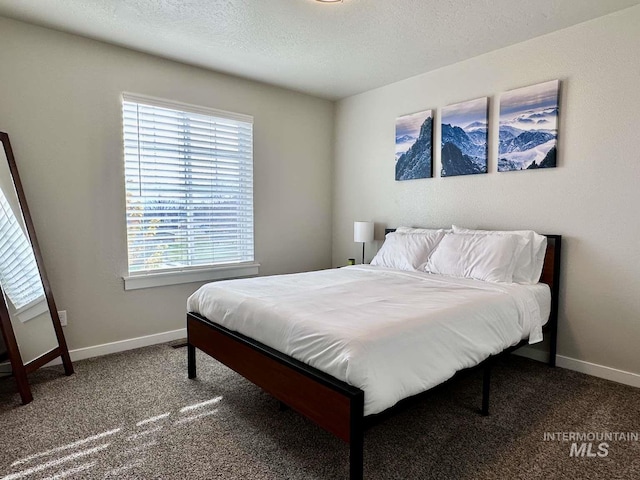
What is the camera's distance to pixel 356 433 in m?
1.46

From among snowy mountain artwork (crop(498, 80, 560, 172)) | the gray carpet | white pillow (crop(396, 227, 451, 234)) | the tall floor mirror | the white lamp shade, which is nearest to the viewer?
the gray carpet

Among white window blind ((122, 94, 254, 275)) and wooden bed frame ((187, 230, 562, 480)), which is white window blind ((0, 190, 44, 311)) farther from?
wooden bed frame ((187, 230, 562, 480))

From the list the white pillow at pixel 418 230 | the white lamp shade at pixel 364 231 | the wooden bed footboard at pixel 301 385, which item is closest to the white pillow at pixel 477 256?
the white pillow at pixel 418 230

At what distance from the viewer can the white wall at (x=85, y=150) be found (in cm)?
279

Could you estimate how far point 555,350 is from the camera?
2.95 meters

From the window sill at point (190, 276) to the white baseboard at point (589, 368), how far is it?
274 cm

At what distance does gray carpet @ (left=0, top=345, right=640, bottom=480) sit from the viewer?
68.2 inches

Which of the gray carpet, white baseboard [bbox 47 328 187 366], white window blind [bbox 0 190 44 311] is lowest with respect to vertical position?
the gray carpet

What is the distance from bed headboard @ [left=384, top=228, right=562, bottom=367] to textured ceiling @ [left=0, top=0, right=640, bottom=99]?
63.9 inches

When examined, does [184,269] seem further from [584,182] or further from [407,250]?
[584,182]

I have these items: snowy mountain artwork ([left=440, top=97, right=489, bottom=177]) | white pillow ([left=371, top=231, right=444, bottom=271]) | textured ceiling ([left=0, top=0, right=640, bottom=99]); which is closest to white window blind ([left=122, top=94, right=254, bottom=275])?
textured ceiling ([left=0, top=0, right=640, bottom=99])

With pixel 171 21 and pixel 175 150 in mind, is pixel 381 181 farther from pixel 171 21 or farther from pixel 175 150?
pixel 171 21

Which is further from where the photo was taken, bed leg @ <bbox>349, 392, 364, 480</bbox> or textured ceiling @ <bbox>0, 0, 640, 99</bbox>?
textured ceiling @ <bbox>0, 0, 640, 99</bbox>

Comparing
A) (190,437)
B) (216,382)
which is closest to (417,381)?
(190,437)
